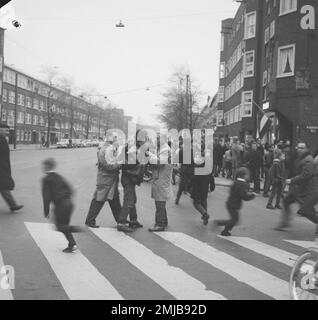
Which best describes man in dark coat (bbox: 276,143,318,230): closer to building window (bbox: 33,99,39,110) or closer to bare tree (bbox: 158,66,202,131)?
bare tree (bbox: 158,66,202,131)

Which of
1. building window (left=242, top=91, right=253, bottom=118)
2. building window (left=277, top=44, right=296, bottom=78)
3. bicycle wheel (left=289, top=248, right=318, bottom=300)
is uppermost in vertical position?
building window (left=277, top=44, right=296, bottom=78)

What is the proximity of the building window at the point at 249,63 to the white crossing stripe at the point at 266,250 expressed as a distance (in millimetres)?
30562

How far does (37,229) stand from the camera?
8836mm

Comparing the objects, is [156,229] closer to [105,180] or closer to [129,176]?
[129,176]

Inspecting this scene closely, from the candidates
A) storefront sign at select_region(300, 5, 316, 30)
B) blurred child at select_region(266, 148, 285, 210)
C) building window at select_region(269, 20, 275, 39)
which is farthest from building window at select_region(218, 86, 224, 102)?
blurred child at select_region(266, 148, 285, 210)

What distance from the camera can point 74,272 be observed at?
612cm

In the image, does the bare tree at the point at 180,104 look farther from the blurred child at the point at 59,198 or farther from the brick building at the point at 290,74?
the blurred child at the point at 59,198

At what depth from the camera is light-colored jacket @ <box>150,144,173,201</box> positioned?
361 inches

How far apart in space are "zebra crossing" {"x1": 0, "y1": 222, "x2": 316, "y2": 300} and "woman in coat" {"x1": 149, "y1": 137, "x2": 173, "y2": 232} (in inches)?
13.1

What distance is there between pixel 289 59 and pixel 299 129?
4.10 m

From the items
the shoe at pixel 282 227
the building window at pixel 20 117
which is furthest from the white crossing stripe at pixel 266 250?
the building window at pixel 20 117

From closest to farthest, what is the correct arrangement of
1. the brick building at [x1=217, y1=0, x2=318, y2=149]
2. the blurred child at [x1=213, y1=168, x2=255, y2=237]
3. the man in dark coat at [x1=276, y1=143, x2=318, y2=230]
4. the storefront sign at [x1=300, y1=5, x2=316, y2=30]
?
the blurred child at [x1=213, y1=168, x2=255, y2=237] < the man in dark coat at [x1=276, y1=143, x2=318, y2=230] < the brick building at [x1=217, y1=0, x2=318, y2=149] < the storefront sign at [x1=300, y1=5, x2=316, y2=30]

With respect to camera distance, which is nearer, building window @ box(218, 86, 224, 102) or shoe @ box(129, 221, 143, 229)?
shoe @ box(129, 221, 143, 229)
